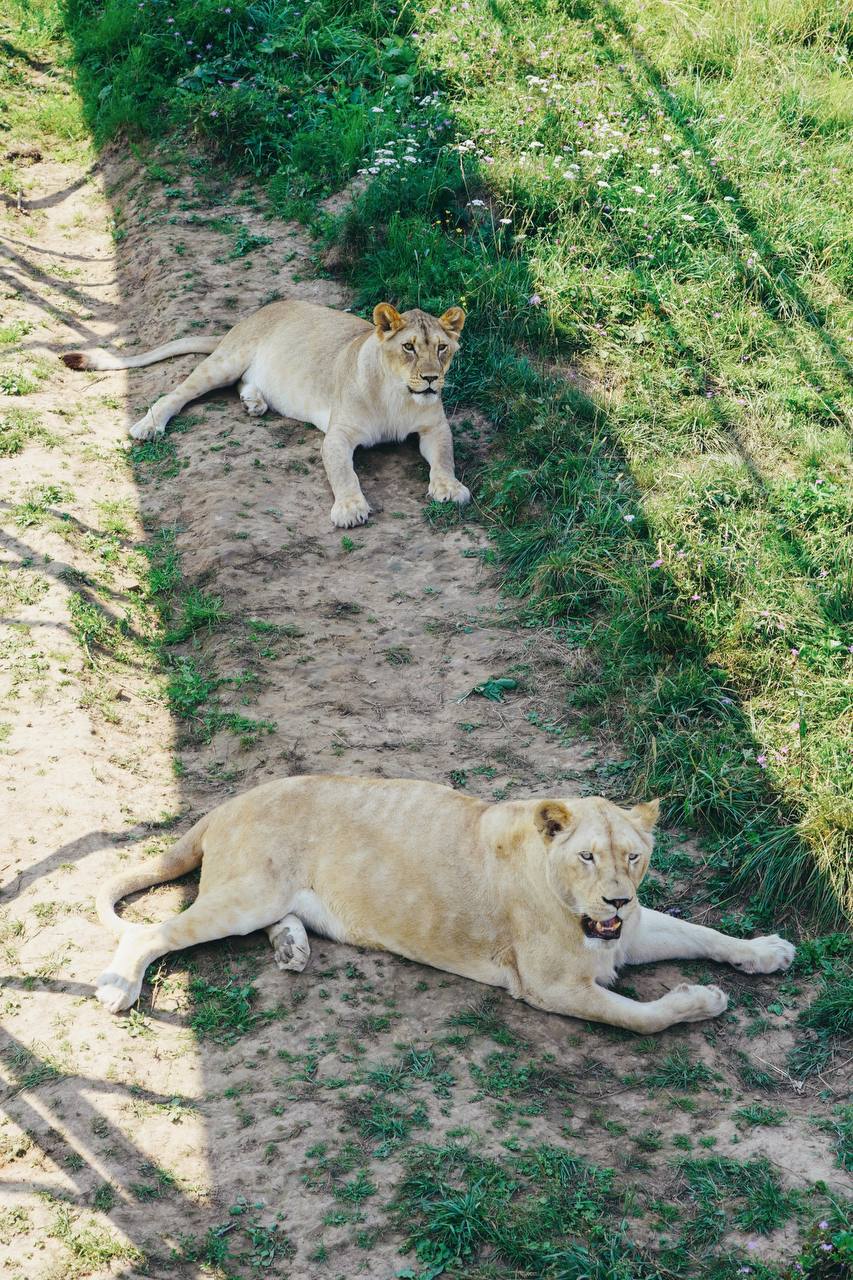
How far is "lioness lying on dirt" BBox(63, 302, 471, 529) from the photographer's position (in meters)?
7.09

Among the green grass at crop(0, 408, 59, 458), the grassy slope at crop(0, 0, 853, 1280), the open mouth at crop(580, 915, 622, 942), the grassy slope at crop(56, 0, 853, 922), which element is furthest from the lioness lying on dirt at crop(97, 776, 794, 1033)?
the green grass at crop(0, 408, 59, 458)

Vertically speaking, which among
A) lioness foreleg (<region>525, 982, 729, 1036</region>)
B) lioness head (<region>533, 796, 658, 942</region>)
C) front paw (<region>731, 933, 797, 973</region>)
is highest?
lioness head (<region>533, 796, 658, 942</region>)

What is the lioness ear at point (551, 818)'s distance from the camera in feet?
12.6

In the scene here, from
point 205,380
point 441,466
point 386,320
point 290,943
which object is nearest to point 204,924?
point 290,943

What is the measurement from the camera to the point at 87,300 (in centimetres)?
902

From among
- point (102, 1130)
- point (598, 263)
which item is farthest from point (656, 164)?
point (102, 1130)

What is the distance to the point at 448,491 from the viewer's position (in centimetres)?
705

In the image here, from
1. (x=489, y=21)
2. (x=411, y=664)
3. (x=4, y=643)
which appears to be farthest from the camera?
(x=489, y=21)

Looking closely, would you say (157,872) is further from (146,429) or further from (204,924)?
(146,429)

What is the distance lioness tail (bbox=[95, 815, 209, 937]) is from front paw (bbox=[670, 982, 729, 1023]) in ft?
5.78

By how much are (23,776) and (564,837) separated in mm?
2214

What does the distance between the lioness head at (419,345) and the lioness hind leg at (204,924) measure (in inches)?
144

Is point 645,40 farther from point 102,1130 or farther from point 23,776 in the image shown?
point 102,1130

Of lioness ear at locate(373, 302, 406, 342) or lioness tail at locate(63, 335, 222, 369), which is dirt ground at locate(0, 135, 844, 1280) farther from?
lioness ear at locate(373, 302, 406, 342)
